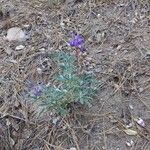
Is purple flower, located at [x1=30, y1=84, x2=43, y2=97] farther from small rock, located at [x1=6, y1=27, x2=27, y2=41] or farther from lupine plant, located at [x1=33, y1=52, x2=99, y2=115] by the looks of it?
small rock, located at [x1=6, y1=27, x2=27, y2=41]

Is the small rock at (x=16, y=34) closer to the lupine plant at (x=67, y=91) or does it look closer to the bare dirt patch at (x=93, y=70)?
the bare dirt patch at (x=93, y=70)

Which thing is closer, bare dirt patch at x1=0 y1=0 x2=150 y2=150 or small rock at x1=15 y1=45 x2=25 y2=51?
bare dirt patch at x1=0 y1=0 x2=150 y2=150

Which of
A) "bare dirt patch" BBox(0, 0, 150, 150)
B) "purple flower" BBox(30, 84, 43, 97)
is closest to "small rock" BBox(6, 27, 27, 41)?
"bare dirt patch" BBox(0, 0, 150, 150)

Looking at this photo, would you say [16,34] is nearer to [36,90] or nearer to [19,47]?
[19,47]

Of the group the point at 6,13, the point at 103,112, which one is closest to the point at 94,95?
the point at 103,112

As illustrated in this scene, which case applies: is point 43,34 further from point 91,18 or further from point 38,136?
point 38,136

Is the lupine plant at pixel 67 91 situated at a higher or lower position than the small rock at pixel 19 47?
higher

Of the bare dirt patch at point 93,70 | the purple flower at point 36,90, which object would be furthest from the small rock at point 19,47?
the purple flower at point 36,90
